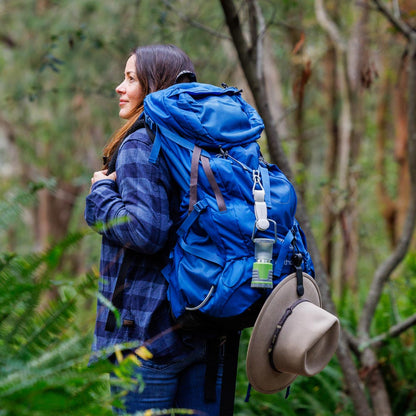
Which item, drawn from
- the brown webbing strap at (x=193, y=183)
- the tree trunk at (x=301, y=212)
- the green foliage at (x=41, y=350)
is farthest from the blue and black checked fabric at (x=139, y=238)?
the tree trunk at (x=301, y=212)

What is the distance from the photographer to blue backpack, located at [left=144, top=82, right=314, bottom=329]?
194 centimetres

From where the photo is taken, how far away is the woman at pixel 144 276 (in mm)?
2039

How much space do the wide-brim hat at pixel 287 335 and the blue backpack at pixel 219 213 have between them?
0.05 metres

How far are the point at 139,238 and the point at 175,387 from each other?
59cm

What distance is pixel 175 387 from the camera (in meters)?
2.16

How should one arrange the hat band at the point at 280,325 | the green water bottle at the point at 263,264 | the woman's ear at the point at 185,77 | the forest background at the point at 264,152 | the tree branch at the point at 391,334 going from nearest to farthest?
the forest background at the point at 264,152 < the green water bottle at the point at 263,264 < the hat band at the point at 280,325 < the woman's ear at the point at 185,77 < the tree branch at the point at 391,334

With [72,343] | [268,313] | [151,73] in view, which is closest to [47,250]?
[72,343]

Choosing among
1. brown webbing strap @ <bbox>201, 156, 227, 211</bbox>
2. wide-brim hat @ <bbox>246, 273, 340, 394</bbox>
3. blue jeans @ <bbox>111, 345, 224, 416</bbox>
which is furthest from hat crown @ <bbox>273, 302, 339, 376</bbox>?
brown webbing strap @ <bbox>201, 156, 227, 211</bbox>

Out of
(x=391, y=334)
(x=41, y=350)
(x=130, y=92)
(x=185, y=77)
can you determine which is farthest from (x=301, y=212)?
(x=41, y=350)

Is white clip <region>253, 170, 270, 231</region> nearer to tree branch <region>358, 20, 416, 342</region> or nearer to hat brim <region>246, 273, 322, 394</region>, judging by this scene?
hat brim <region>246, 273, 322, 394</region>

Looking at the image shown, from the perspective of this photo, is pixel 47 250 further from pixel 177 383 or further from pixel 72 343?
pixel 177 383

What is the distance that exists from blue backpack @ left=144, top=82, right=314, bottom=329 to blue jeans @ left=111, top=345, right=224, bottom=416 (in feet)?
0.72

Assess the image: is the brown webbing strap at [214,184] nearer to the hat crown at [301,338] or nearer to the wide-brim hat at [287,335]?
the wide-brim hat at [287,335]

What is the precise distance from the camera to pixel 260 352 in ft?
6.72
